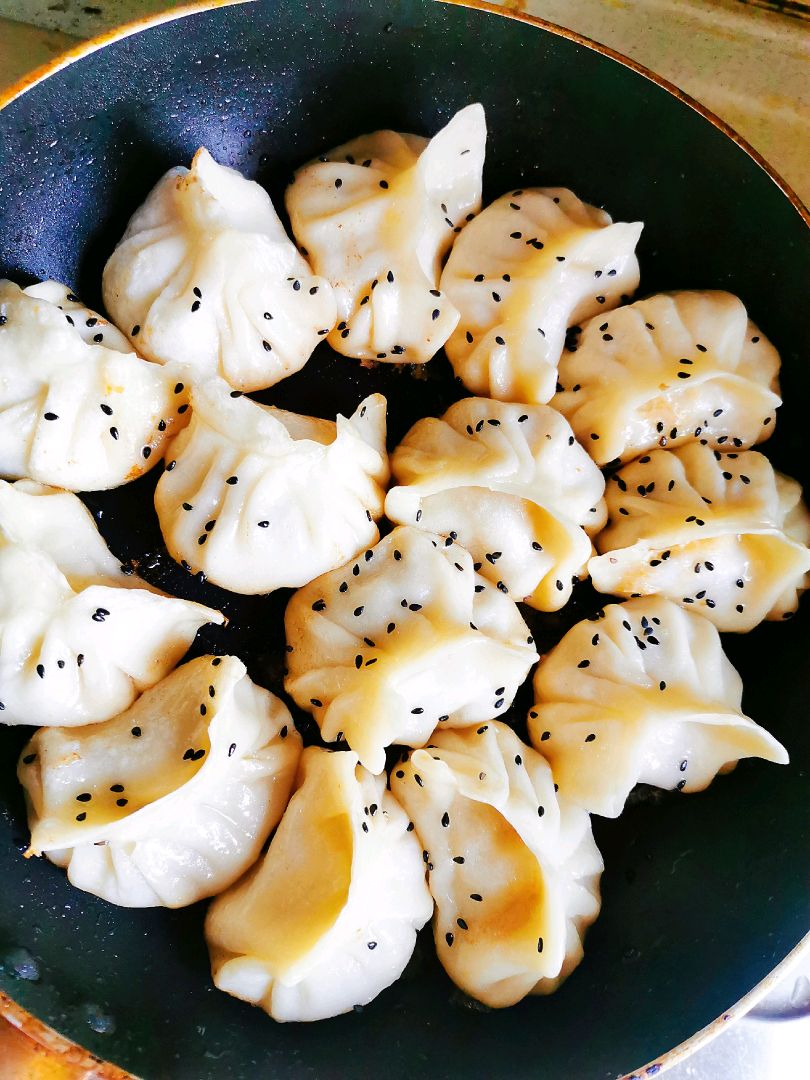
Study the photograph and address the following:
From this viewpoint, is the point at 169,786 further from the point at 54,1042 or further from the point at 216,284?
the point at 216,284

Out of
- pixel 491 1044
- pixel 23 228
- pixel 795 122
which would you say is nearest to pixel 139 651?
pixel 23 228

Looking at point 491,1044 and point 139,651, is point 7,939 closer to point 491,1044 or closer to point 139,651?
point 139,651

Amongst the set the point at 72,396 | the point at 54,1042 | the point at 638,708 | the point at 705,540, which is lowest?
the point at 54,1042

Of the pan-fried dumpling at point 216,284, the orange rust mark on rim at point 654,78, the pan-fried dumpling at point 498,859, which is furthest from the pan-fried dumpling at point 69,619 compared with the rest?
the orange rust mark on rim at point 654,78

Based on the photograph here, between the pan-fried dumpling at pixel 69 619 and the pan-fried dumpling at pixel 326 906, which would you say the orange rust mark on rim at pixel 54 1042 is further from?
the pan-fried dumpling at pixel 69 619

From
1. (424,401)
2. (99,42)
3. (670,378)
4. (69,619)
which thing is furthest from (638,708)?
(99,42)

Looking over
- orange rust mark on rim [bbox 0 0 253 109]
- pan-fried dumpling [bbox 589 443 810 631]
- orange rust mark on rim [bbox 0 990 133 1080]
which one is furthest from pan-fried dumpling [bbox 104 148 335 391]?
orange rust mark on rim [bbox 0 990 133 1080]
